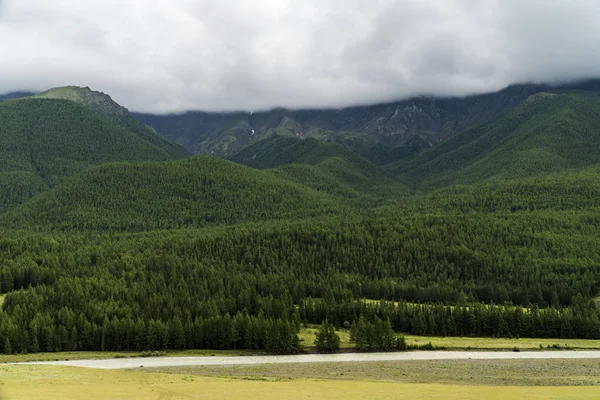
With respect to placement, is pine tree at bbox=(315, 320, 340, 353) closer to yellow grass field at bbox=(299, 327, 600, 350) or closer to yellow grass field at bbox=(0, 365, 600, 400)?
yellow grass field at bbox=(299, 327, 600, 350)

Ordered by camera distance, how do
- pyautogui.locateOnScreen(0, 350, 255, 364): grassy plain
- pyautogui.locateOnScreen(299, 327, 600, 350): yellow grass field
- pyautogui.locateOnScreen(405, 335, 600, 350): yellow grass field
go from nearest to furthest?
pyautogui.locateOnScreen(0, 350, 255, 364): grassy plain → pyautogui.locateOnScreen(405, 335, 600, 350): yellow grass field → pyautogui.locateOnScreen(299, 327, 600, 350): yellow grass field

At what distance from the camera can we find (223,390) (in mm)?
78812

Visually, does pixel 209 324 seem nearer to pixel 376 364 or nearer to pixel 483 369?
pixel 376 364

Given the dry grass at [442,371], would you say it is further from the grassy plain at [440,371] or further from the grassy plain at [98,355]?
the grassy plain at [98,355]

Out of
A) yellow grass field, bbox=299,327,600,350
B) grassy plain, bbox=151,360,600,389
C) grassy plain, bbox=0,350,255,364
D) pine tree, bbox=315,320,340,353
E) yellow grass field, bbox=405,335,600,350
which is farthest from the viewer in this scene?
yellow grass field, bbox=299,327,600,350

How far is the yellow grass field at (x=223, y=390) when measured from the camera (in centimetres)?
7262

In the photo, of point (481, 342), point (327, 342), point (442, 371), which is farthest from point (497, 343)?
point (327, 342)

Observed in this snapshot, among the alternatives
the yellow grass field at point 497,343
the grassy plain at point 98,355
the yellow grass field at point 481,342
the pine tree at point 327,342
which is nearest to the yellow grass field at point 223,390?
the grassy plain at point 98,355

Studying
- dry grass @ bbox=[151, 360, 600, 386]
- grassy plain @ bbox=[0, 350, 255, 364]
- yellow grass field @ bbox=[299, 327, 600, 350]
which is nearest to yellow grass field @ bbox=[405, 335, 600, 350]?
yellow grass field @ bbox=[299, 327, 600, 350]

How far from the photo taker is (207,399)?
7106cm

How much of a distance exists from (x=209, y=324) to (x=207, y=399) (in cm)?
7623

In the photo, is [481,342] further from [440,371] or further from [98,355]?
[98,355]

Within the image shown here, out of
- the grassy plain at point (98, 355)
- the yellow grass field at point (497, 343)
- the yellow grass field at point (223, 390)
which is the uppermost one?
the yellow grass field at point (223, 390)

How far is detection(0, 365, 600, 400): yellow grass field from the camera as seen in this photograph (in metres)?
72.6
